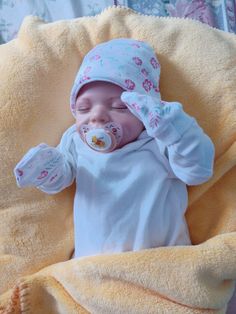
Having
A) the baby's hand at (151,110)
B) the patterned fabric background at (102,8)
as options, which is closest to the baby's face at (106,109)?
the baby's hand at (151,110)

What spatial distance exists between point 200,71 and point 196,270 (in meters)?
0.46

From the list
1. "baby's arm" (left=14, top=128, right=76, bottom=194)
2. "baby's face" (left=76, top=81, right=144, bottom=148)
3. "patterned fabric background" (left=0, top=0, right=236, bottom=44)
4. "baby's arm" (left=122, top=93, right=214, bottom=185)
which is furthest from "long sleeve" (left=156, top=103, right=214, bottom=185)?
"patterned fabric background" (left=0, top=0, right=236, bottom=44)

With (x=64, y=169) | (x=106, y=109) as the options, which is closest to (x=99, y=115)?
(x=106, y=109)

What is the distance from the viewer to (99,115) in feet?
3.06

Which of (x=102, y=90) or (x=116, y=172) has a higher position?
(x=102, y=90)

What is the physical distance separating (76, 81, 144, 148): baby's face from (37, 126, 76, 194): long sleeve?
81 mm

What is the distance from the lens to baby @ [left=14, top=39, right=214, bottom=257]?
0.92 metres

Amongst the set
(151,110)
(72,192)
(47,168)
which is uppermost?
(151,110)

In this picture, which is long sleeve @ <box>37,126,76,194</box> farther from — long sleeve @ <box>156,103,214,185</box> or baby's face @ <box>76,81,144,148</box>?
long sleeve @ <box>156,103,214,185</box>

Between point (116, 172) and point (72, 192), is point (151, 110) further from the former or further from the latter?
point (72, 192)

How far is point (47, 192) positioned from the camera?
1.01 meters

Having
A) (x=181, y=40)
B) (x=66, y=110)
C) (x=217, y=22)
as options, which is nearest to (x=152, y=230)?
(x=66, y=110)

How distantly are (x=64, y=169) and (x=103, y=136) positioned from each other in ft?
0.37

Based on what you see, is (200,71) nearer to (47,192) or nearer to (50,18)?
(47,192)
